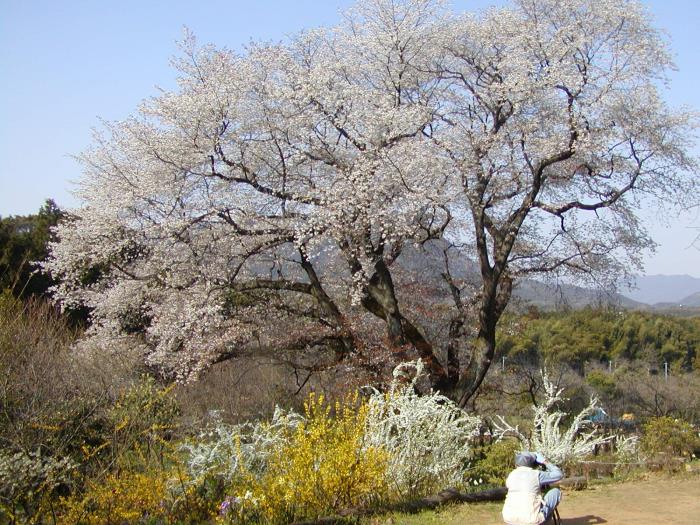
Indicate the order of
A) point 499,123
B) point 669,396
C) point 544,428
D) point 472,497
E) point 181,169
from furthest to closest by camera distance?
1. point 669,396
2. point 499,123
3. point 181,169
4. point 544,428
5. point 472,497

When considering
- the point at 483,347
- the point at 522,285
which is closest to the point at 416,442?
the point at 483,347

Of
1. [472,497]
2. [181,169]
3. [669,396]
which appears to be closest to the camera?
[472,497]

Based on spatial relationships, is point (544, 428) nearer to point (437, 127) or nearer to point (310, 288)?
point (310, 288)

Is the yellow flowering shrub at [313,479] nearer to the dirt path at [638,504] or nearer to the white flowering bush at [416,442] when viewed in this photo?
the white flowering bush at [416,442]

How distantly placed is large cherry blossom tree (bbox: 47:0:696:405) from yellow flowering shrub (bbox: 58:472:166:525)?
17.5 feet

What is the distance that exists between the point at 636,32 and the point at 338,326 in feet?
23.9

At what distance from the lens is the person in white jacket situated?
18.4 feet

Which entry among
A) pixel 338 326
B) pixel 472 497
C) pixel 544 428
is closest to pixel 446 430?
pixel 472 497

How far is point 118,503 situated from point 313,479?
5.37ft

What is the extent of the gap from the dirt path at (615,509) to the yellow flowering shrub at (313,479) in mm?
423

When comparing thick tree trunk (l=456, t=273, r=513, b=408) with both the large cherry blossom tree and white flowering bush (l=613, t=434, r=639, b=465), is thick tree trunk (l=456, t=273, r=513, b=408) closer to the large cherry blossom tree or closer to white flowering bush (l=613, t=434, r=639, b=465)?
the large cherry blossom tree

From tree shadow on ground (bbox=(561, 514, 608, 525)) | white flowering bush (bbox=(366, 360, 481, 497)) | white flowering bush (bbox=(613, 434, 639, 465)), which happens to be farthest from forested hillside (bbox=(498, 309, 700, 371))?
tree shadow on ground (bbox=(561, 514, 608, 525))

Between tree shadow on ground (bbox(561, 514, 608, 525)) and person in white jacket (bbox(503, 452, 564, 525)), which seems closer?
person in white jacket (bbox(503, 452, 564, 525))

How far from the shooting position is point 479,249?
12891 millimetres
